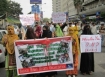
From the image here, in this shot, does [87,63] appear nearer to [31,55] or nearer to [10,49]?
[31,55]

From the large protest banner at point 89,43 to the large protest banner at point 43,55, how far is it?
152 centimetres

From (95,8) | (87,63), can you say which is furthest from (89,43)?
(95,8)

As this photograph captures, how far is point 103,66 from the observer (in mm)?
10641

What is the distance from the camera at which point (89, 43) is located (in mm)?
9117

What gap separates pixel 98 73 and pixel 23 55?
3304mm

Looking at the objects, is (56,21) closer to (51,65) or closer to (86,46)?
(86,46)

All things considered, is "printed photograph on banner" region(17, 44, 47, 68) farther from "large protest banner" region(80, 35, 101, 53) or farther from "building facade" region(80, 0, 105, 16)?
"building facade" region(80, 0, 105, 16)

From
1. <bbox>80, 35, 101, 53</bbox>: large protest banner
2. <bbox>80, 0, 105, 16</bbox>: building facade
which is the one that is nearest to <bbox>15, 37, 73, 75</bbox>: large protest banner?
<bbox>80, 35, 101, 53</bbox>: large protest banner

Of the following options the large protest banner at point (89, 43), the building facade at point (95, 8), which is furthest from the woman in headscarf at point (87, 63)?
the building facade at point (95, 8)

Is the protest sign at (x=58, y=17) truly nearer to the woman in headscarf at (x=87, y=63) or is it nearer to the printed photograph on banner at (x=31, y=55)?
the woman in headscarf at (x=87, y=63)

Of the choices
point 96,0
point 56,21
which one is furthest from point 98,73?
point 96,0

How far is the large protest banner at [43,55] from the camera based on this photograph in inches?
279

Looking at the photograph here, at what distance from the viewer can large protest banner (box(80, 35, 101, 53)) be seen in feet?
29.7

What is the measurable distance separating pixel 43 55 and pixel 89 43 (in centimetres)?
238
